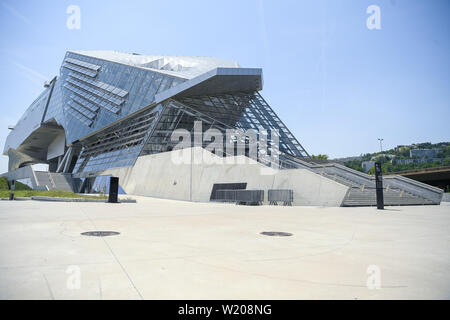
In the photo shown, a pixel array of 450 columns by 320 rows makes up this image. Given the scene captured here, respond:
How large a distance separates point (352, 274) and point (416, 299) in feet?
3.20

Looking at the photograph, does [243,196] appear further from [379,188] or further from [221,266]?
[221,266]

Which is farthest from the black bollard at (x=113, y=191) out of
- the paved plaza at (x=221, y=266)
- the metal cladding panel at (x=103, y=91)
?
the metal cladding panel at (x=103, y=91)

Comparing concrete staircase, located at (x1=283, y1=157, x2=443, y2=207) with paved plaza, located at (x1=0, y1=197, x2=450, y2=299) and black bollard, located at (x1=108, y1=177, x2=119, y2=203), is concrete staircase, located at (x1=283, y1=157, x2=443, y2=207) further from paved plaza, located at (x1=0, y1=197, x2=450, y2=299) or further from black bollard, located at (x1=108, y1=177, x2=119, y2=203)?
paved plaza, located at (x1=0, y1=197, x2=450, y2=299)

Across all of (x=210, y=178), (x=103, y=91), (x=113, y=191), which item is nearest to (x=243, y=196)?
(x=210, y=178)

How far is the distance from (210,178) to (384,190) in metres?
15.1

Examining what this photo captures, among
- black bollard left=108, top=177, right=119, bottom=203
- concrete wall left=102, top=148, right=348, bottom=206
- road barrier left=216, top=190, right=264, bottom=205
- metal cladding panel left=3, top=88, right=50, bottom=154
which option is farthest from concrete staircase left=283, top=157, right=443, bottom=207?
metal cladding panel left=3, top=88, right=50, bottom=154

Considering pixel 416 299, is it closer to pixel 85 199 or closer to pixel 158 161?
pixel 85 199

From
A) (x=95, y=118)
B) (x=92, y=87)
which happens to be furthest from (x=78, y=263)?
(x=92, y=87)

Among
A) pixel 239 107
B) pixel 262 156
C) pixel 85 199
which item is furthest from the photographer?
pixel 239 107

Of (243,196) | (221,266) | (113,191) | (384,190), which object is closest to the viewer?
(221,266)

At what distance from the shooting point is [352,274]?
418cm

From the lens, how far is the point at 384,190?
86.4 feet

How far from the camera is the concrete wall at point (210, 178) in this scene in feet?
69.7
